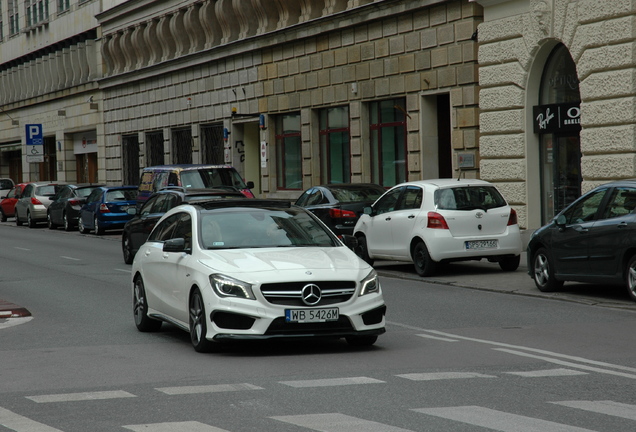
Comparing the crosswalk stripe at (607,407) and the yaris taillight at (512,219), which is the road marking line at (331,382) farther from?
the yaris taillight at (512,219)

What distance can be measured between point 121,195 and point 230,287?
81.8 feet

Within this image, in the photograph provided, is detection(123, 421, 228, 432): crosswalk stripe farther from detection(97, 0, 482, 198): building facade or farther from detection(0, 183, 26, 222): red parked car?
detection(0, 183, 26, 222): red parked car

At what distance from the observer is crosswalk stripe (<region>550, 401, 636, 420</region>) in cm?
722

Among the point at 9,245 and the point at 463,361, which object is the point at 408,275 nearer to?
the point at 463,361

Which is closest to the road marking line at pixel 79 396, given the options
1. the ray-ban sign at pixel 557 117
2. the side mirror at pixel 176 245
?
the side mirror at pixel 176 245

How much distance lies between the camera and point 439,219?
701 inches

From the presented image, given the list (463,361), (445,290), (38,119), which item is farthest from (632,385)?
(38,119)

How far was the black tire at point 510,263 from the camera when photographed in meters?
18.6

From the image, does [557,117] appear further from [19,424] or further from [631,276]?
[19,424]

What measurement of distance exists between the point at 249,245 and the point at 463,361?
2353 millimetres

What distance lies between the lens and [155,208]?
22.5 m

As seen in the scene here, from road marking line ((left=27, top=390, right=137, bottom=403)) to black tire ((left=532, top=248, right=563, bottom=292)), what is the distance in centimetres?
834

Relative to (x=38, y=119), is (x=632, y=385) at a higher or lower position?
lower

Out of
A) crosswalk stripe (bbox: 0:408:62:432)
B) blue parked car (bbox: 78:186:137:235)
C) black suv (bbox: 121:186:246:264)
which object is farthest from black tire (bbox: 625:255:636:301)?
blue parked car (bbox: 78:186:137:235)
